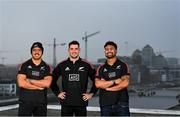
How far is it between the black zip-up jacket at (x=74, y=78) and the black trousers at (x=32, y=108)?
0.25m

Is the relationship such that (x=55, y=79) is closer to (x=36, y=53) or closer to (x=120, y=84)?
(x=36, y=53)

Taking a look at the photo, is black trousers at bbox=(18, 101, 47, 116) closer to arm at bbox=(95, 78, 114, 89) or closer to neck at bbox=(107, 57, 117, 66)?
arm at bbox=(95, 78, 114, 89)

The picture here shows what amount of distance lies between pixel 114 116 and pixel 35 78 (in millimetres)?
1023

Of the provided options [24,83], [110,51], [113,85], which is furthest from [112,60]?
[24,83]

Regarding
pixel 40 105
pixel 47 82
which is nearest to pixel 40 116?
pixel 40 105

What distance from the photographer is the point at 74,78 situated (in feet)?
13.2

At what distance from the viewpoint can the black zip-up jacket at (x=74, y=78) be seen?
4.01 metres

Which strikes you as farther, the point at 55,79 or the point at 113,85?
the point at 55,79

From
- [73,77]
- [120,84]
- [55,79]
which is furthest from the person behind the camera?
[55,79]

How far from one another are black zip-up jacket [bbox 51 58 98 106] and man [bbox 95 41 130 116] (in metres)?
0.17

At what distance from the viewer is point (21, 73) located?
4000 mm

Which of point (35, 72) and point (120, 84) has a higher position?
point (35, 72)

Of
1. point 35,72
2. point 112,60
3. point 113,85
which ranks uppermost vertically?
point 112,60

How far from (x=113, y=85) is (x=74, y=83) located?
459 millimetres
